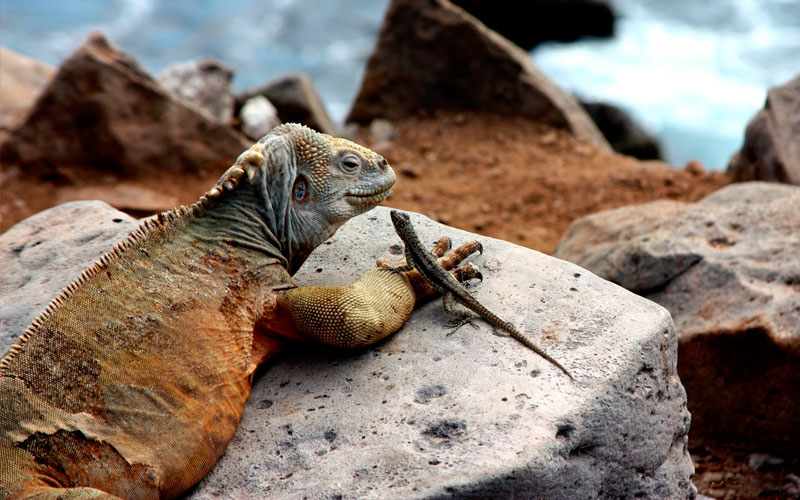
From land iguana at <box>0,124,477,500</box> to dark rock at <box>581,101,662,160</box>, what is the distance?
11.8 meters

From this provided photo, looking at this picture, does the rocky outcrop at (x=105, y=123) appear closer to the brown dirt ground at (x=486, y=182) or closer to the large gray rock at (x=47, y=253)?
the brown dirt ground at (x=486, y=182)

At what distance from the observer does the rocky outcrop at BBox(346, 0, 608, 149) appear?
12.6 m

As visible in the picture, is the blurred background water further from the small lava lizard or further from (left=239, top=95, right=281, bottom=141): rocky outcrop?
the small lava lizard

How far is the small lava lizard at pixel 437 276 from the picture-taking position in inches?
175

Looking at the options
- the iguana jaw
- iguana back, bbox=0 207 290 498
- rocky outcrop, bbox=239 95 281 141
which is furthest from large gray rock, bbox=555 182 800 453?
rocky outcrop, bbox=239 95 281 141

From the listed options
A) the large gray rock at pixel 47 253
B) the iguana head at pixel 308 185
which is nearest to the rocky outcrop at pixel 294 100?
the large gray rock at pixel 47 253

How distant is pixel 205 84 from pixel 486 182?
16.7 feet

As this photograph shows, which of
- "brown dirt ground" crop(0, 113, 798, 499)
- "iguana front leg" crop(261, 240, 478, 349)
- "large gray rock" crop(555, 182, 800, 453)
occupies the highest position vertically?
"iguana front leg" crop(261, 240, 478, 349)

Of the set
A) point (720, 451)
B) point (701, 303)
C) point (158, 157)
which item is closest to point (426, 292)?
point (701, 303)

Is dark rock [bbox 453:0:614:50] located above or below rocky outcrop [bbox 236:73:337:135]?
below

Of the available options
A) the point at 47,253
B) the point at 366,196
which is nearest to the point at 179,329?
the point at 366,196

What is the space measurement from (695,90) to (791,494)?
13157 mm

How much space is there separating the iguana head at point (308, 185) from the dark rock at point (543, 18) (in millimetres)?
15462

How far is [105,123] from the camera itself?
33.7 ft
